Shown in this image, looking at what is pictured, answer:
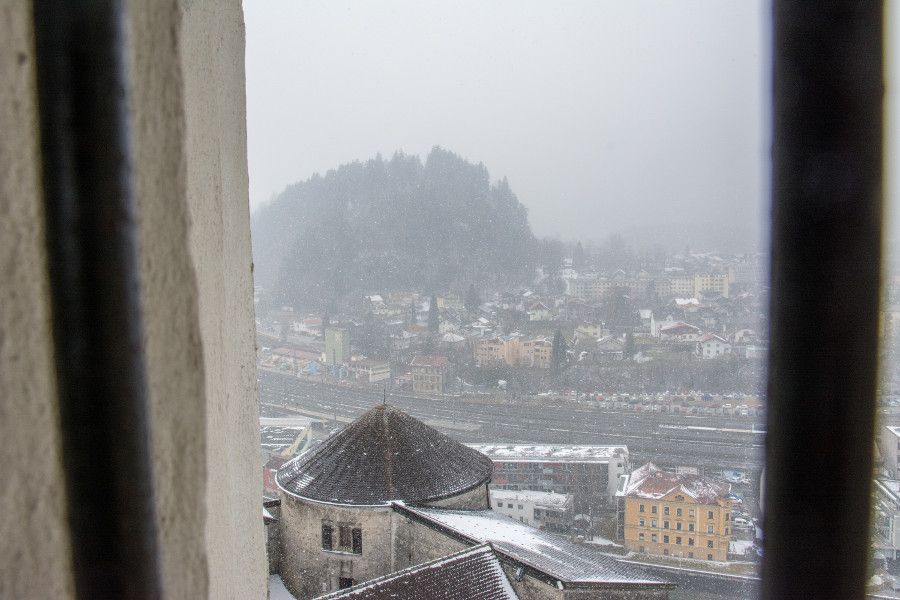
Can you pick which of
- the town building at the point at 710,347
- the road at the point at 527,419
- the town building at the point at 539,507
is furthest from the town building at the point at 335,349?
the town building at the point at 710,347

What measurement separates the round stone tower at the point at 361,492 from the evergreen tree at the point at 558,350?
9756mm

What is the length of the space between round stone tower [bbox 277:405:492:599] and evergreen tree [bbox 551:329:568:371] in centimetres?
976

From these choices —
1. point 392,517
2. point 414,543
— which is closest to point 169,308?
point 414,543

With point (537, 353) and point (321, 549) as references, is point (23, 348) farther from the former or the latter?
point (537, 353)

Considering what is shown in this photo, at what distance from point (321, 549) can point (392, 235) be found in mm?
22019

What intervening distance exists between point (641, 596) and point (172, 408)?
10.0 metres

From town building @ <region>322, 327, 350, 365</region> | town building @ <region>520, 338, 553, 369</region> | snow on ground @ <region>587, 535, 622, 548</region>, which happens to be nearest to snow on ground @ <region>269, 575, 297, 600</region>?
snow on ground @ <region>587, 535, 622, 548</region>

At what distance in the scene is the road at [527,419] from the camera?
1745cm

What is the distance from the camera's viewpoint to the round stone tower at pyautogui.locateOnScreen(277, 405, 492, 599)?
12500 mm

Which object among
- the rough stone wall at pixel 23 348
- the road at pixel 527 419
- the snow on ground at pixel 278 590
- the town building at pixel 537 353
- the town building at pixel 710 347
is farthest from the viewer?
the town building at pixel 537 353

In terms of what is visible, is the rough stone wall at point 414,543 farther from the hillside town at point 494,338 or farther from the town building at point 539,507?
the hillside town at point 494,338

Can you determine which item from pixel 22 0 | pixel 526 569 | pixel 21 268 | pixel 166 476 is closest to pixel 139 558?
pixel 166 476

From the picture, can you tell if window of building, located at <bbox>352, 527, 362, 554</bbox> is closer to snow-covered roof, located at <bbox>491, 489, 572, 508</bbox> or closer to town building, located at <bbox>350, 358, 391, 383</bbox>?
snow-covered roof, located at <bbox>491, 489, 572, 508</bbox>

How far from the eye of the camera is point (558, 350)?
915 inches
